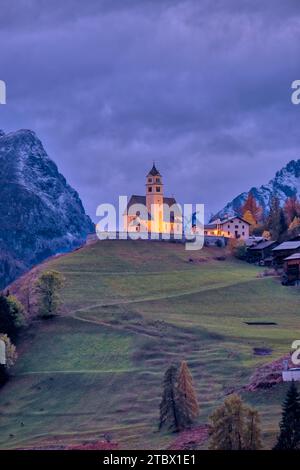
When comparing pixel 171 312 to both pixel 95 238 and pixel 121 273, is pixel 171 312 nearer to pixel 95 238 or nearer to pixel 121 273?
pixel 121 273

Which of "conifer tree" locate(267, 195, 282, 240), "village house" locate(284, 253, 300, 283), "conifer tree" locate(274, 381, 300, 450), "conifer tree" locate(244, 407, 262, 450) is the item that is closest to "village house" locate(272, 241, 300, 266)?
"village house" locate(284, 253, 300, 283)

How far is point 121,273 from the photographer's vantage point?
157m

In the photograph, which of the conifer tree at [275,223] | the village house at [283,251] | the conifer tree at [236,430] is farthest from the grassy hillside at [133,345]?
the conifer tree at [275,223]

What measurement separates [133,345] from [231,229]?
3286 inches

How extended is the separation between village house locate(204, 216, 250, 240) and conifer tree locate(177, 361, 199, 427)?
103757 mm

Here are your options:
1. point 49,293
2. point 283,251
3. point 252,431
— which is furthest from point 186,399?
point 283,251

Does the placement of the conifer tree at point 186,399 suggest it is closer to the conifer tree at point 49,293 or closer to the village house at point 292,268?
the conifer tree at point 49,293

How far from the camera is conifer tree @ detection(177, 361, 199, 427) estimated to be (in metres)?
90.2

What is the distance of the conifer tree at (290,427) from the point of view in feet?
246

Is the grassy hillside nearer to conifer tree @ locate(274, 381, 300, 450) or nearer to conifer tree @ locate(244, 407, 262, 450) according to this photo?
conifer tree @ locate(244, 407, 262, 450)

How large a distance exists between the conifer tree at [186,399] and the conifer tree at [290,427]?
1360cm

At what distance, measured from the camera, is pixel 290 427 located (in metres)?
75.9

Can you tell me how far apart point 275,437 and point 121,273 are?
80.5 metres
